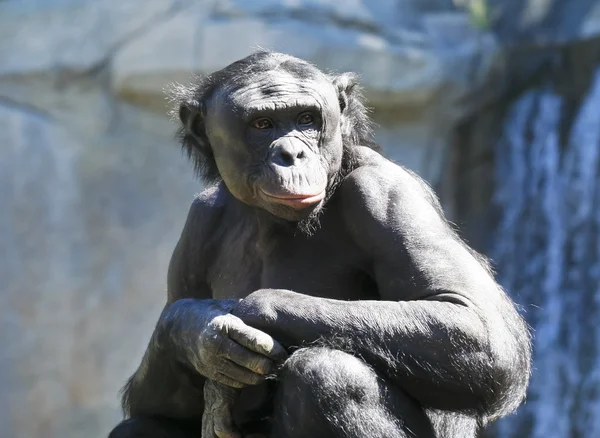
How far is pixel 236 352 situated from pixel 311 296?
0.35 metres

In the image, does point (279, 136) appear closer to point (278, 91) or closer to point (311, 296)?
point (278, 91)

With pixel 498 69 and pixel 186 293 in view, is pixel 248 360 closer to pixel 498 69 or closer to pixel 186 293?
pixel 186 293

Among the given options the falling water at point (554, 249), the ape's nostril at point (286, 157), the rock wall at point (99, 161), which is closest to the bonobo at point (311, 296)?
the ape's nostril at point (286, 157)

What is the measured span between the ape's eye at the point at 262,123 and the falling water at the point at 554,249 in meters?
5.54

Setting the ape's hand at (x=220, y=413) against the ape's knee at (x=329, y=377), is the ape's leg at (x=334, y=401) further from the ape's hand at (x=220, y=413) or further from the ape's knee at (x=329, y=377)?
the ape's hand at (x=220, y=413)

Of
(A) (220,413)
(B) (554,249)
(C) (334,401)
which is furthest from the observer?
(B) (554,249)

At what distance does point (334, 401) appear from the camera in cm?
308

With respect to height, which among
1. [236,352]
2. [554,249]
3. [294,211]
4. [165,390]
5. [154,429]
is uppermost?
[294,211]

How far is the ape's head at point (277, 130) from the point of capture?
3.47 metres

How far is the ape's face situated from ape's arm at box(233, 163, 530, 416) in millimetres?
305

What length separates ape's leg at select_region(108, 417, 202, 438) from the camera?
371cm

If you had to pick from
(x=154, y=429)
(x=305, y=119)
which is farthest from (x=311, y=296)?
(x=154, y=429)

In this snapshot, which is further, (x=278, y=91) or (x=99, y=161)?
(x=99, y=161)

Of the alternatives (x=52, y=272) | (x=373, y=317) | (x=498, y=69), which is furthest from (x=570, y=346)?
(x=373, y=317)
